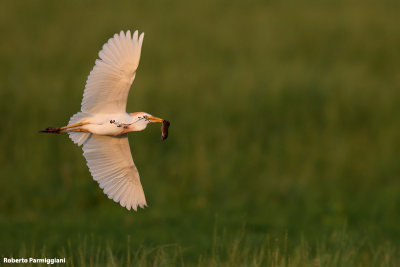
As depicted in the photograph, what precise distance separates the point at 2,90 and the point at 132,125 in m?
6.85

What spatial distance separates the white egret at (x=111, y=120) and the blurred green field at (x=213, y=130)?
276 cm

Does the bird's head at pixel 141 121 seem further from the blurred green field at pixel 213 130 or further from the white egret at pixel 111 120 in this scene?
the blurred green field at pixel 213 130

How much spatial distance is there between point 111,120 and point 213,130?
633 cm

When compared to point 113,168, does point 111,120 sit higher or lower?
higher

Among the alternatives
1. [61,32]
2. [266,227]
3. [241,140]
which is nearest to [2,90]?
[61,32]

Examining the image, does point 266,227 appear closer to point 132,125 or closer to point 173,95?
point 173,95

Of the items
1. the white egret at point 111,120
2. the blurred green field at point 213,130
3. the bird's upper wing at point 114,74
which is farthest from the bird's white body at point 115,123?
the blurred green field at point 213,130

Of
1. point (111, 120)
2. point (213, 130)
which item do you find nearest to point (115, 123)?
point (111, 120)

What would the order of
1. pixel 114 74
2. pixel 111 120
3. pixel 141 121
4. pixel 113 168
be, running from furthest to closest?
1. pixel 113 168
2. pixel 114 74
3. pixel 111 120
4. pixel 141 121

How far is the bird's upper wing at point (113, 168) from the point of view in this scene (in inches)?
126

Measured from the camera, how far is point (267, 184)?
8406 mm

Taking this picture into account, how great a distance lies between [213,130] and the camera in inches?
355

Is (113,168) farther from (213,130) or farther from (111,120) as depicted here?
(213,130)

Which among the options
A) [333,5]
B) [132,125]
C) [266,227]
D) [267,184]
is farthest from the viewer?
[333,5]
